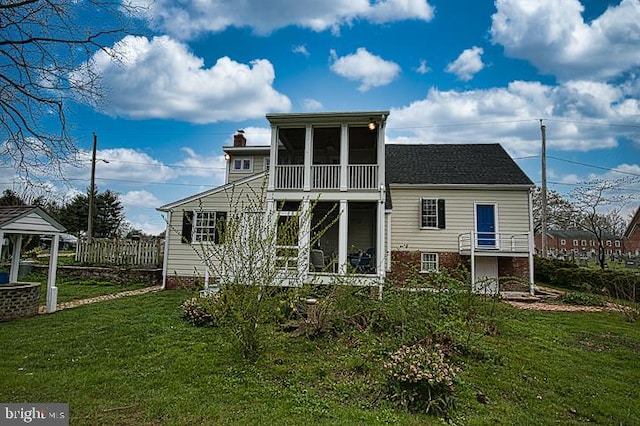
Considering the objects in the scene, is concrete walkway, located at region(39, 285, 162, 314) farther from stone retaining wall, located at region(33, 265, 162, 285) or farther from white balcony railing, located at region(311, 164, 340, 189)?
white balcony railing, located at region(311, 164, 340, 189)

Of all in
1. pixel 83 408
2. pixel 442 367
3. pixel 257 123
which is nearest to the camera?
pixel 83 408

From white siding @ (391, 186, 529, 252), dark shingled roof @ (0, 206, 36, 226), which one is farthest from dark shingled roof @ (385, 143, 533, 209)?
dark shingled roof @ (0, 206, 36, 226)

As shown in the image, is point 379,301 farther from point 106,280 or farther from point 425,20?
point 106,280

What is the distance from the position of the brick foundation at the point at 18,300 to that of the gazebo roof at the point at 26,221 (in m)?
1.30

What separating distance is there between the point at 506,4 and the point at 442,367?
11907 millimetres

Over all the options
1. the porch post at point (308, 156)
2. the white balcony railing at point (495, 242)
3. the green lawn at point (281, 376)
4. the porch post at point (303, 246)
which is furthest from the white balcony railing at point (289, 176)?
the white balcony railing at point (495, 242)

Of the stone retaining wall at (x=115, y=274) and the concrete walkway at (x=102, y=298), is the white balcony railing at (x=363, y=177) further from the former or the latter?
the stone retaining wall at (x=115, y=274)

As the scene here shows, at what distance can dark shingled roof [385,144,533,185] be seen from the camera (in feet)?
49.9

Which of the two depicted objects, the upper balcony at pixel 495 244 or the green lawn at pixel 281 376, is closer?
the green lawn at pixel 281 376

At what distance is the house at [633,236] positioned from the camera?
39.3 m

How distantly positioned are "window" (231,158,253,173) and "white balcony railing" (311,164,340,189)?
6.15 metres

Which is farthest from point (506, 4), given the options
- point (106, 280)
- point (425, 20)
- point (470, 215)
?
point (106, 280)

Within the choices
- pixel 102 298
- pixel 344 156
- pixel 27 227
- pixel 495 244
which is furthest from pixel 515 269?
pixel 27 227

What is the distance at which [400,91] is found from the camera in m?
16.2
